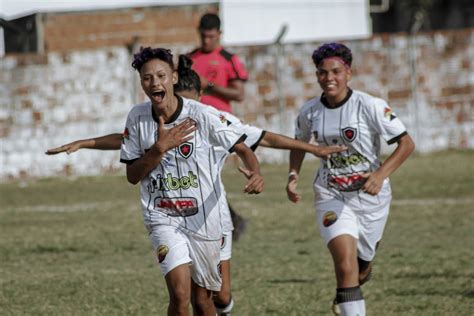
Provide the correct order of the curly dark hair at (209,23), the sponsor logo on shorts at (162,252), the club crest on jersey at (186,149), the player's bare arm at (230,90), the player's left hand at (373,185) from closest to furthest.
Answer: the sponsor logo on shorts at (162,252)
the club crest on jersey at (186,149)
the player's left hand at (373,185)
the player's bare arm at (230,90)
the curly dark hair at (209,23)

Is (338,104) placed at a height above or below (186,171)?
above

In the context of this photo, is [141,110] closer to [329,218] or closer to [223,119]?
[223,119]

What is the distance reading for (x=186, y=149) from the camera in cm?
654

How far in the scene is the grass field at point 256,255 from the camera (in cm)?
864

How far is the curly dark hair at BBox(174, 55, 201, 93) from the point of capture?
7.84 meters

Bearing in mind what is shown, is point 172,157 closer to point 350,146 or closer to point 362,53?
point 350,146

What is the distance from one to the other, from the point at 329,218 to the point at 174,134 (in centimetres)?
153

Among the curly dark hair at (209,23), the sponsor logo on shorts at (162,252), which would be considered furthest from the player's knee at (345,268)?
the curly dark hair at (209,23)

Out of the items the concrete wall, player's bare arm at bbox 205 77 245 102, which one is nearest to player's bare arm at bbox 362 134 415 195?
player's bare arm at bbox 205 77 245 102

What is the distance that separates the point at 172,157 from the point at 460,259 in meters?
4.71

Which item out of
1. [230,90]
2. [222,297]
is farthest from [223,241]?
[230,90]

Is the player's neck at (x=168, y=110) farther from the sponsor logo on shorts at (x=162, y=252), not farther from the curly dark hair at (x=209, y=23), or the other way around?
the curly dark hair at (x=209, y=23)

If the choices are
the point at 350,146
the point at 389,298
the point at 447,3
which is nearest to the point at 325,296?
the point at 389,298

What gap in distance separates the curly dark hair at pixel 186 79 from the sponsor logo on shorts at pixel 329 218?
1.30 m
